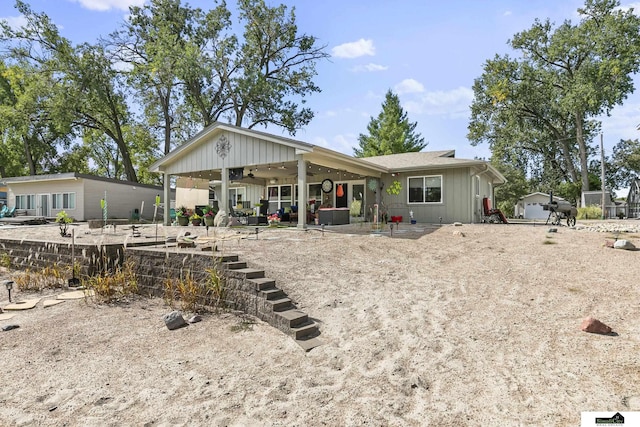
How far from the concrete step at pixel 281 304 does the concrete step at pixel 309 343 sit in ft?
1.92

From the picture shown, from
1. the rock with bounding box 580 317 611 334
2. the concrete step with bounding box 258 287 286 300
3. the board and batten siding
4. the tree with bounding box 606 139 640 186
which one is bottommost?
the rock with bounding box 580 317 611 334

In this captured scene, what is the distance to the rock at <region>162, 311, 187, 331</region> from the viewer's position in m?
3.79

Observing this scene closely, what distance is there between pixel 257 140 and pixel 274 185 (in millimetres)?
6247

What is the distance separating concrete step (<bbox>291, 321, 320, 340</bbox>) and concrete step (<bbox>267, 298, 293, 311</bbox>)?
420mm

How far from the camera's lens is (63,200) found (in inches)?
761

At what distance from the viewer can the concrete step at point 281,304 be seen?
12.6 feet

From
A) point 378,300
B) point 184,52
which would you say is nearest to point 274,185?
point 184,52

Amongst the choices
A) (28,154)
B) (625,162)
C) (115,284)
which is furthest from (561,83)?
(28,154)

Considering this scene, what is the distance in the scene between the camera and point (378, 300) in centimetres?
432

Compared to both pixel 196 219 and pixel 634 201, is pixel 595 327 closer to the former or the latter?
pixel 196 219

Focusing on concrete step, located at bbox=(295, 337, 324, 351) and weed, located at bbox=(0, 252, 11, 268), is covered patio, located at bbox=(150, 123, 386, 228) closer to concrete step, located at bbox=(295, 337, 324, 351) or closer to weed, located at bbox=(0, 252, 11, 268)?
weed, located at bbox=(0, 252, 11, 268)

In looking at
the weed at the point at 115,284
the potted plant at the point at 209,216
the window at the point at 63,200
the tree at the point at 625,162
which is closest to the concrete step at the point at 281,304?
the weed at the point at 115,284

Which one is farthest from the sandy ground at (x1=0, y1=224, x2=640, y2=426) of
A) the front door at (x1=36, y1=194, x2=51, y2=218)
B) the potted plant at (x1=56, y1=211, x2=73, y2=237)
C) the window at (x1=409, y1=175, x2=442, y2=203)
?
the front door at (x1=36, y1=194, x2=51, y2=218)

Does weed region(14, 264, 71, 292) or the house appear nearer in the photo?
weed region(14, 264, 71, 292)
